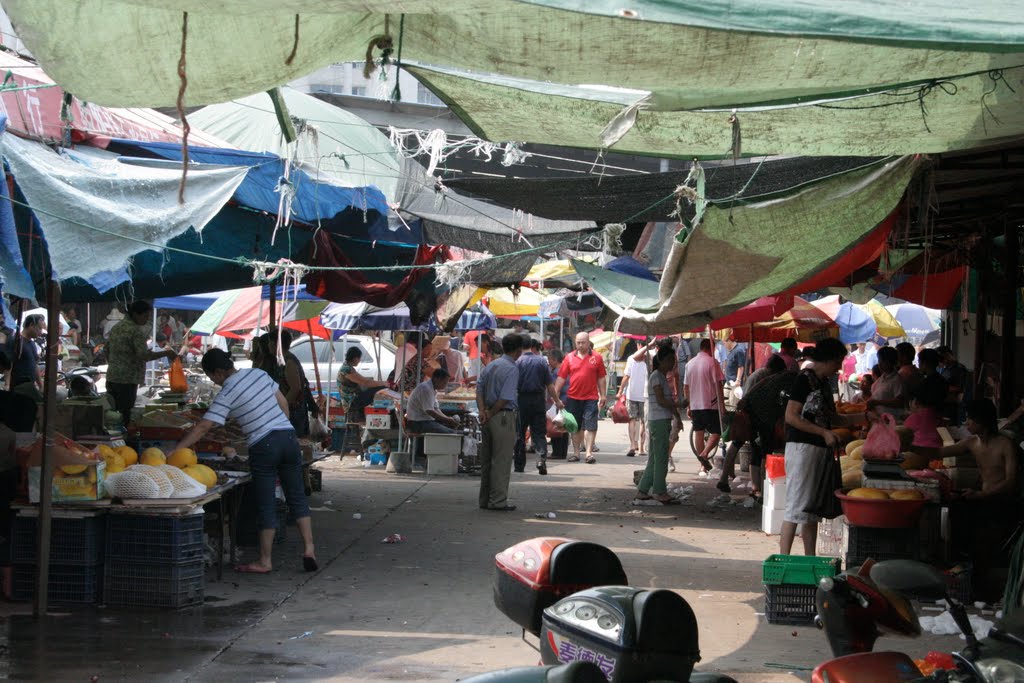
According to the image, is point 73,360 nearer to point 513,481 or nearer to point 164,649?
point 513,481

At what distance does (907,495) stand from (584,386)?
10.9m

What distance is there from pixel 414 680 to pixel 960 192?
6.37 metres

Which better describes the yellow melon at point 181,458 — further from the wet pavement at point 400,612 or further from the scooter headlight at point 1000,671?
the scooter headlight at point 1000,671

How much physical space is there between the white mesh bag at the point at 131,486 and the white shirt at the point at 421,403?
874 cm

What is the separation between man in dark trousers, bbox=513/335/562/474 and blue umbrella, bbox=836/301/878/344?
8.47m

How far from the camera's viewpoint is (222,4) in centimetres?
388

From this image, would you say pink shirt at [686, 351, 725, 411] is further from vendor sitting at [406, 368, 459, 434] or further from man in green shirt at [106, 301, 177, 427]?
man in green shirt at [106, 301, 177, 427]

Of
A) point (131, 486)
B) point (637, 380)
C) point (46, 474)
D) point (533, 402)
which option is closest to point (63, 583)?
point (131, 486)

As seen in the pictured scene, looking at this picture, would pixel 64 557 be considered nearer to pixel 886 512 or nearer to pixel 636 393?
pixel 886 512

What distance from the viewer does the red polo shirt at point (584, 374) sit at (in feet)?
61.5

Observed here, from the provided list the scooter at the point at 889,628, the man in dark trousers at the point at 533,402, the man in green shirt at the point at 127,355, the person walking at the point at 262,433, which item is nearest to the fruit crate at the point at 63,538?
the person walking at the point at 262,433

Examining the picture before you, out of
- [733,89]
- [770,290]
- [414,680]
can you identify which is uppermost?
[733,89]

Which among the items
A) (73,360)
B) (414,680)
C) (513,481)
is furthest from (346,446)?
(414,680)

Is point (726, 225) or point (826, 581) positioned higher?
point (726, 225)
